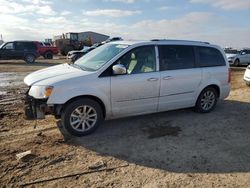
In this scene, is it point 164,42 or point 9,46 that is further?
point 9,46

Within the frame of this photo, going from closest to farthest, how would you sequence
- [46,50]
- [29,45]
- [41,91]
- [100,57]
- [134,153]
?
1. [134,153]
2. [41,91]
3. [100,57]
4. [29,45]
5. [46,50]

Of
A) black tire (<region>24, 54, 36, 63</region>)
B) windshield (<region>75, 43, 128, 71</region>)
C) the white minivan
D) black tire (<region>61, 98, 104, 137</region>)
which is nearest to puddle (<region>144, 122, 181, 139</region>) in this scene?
the white minivan

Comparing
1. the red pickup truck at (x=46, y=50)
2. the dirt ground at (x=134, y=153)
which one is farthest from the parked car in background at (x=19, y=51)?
the dirt ground at (x=134, y=153)

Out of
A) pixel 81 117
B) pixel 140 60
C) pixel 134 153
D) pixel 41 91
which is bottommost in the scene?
pixel 134 153

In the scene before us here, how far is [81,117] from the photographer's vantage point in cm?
523

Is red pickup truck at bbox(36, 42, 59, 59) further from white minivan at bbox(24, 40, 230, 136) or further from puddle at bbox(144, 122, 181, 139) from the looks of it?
puddle at bbox(144, 122, 181, 139)

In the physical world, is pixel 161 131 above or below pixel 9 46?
below

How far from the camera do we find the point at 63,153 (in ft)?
14.9

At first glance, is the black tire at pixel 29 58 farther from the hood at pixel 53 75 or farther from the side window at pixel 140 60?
the side window at pixel 140 60

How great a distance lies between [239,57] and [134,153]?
2118 cm

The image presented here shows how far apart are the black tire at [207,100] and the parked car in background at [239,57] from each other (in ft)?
56.2

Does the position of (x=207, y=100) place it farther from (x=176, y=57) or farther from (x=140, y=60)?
(x=140, y=60)

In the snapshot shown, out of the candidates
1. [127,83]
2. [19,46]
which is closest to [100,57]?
[127,83]

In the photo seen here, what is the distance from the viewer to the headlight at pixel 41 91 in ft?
16.0
